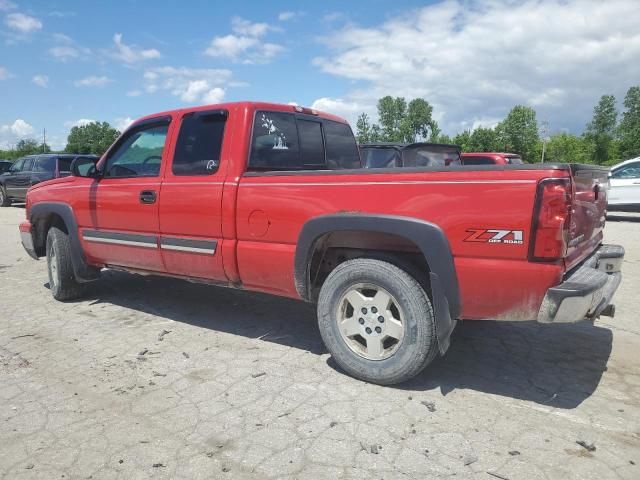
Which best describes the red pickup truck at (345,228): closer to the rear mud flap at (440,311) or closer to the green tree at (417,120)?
the rear mud flap at (440,311)

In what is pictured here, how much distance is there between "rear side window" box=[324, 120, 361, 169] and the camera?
16.4 ft

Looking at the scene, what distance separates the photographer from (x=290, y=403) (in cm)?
322

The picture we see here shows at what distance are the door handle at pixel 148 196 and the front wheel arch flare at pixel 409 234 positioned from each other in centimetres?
160

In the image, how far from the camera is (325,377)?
11.8 feet

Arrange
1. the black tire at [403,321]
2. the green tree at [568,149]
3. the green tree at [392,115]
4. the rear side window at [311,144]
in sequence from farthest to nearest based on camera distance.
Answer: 1. the green tree at [392,115]
2. the green tree at [568,149]
3. the rear side window at [311,144]
4. the black tire at [403,321]

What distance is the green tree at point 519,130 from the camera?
280 feet

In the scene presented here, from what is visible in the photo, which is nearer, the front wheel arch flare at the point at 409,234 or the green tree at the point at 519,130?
the front wheel arch flare at the point at 409,234

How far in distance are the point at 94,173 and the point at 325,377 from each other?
3108 millimetres

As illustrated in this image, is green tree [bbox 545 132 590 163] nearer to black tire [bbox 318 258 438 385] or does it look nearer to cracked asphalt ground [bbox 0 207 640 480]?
cracked asphalt ground [bbox 0 207 640 480]

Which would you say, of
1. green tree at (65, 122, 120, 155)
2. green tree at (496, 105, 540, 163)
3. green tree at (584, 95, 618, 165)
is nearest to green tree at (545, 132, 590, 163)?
green tree at (584, 95, 618, 165)

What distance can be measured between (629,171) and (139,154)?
13.7 metres

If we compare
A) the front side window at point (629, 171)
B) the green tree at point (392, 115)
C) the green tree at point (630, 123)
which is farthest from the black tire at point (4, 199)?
the green tree at point (392, 115)

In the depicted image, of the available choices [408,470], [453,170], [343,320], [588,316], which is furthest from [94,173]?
[588,316]

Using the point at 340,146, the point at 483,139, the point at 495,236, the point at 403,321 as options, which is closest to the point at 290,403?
the point at 403,321
